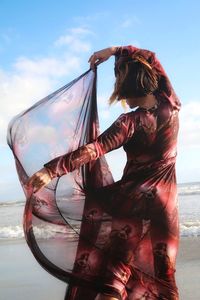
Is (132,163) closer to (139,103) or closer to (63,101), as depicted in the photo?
(139,103)

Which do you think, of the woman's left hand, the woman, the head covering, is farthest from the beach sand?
the woman's left hand

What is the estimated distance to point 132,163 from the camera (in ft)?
9.98

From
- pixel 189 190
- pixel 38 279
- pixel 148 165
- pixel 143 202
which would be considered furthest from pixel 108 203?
pixel 189 190

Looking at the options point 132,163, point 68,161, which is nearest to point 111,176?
point 132,163

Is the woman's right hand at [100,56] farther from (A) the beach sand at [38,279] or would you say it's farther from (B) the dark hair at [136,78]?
(A) the beach sand at [38,279]

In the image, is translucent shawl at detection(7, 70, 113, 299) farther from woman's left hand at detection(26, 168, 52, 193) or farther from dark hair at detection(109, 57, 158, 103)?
dark hair at detection(109, 57, 158, 103)

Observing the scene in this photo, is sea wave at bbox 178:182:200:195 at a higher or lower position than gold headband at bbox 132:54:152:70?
lower

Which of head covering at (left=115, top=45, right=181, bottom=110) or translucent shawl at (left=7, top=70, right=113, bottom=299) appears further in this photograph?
head covering at (left=115, top=45, right=181, bottom=110)

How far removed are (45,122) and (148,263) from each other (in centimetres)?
110

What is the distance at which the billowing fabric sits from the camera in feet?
9.61

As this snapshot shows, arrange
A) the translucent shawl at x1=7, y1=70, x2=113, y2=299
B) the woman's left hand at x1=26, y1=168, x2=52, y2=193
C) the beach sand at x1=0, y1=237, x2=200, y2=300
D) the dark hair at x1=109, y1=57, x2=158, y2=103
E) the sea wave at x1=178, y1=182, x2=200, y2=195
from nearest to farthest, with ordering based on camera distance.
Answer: the woman's left hand at x1=26, y1=168, x2=52, y2=193 → the translucent shawl at x1=7, y1=70, x2=113, y2=299 → the dark hair at x1=109, y1=57, x2=158, y2=103 → the beach sand at x1=0, y1=237, x2=200, y2=300 → the sea wave at x1=178, y1=182, x2=200, y2=195

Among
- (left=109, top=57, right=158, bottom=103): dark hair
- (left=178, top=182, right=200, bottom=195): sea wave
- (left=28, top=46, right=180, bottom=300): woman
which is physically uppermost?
(left=109, top=57, right=158, bottom=103): dark hair

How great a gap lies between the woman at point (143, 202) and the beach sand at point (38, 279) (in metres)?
→ 2.21

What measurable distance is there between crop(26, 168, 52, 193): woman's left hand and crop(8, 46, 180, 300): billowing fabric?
0.10 metres
